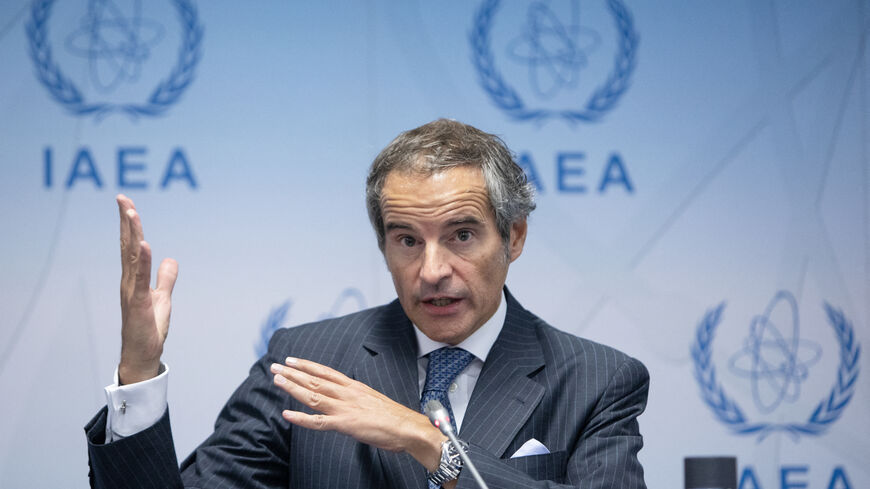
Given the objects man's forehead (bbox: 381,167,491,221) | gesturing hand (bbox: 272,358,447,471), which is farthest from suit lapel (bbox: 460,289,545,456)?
man's forehead (bbox: 381,167,491,221)

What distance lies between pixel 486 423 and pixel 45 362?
186cm

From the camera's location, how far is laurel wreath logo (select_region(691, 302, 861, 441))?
3229 mm

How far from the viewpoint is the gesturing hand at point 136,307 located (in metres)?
1.66

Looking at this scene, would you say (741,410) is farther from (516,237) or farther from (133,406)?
(133,406)

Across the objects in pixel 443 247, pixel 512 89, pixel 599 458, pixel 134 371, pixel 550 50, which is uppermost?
pixel 550 50

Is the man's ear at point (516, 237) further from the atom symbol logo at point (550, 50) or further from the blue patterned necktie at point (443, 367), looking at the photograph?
the atom symbol logo at point (550, 50)

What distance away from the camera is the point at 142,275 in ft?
5.48

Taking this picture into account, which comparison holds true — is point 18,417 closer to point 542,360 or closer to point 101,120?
point 101,120

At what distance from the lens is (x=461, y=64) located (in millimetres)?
3246

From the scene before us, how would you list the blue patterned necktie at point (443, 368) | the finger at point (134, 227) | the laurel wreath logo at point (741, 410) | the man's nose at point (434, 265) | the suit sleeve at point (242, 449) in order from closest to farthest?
1. the finger at point (134, 227)
2. the suit sleeve at point (242, 449)
3. the man's nose at point (434, 265)
4. the blue patterned necktie at point (443, 368)
5. the laurel wreath logo at point (741, 410)

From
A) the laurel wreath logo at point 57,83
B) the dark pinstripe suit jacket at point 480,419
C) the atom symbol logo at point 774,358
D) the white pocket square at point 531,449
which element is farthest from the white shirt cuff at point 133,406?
the atom symbol logo at point 774,358

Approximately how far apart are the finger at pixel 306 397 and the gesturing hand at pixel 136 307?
10.4 inches

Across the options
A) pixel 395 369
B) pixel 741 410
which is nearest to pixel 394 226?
pixel 395 369

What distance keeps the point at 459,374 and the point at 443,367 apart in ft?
0.14
